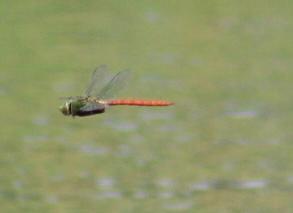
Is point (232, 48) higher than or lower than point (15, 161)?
higher

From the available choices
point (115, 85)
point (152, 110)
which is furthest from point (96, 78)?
point (152, 110)

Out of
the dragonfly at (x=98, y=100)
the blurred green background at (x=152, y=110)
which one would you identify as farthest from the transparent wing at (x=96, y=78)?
the blurred green background at (x=152, y=110)

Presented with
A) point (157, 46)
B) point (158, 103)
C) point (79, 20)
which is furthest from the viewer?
point (79, 20)

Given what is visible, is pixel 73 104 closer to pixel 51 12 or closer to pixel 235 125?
pixel 235 125

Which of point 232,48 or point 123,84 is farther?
point 232,48

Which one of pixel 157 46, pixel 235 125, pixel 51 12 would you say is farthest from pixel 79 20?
pixel 235 125

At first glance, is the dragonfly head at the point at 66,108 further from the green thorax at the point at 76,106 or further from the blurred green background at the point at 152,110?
the blurred green background at the point at 152,110

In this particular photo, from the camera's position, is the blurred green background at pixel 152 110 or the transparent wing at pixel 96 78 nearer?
the transparent wing at pixel 96 78
